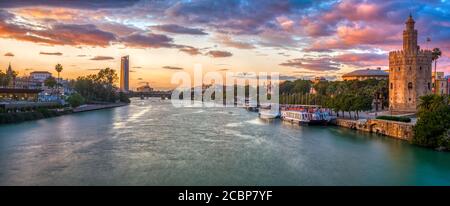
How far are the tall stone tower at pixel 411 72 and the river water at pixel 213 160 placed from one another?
12.5 metres

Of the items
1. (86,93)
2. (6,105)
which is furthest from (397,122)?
(86,93)

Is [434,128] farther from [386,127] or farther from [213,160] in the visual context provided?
[213,160]

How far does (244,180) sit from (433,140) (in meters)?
12.9

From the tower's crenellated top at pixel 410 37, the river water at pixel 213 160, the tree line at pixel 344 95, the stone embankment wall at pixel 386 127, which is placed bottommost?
the river water at pixel 213 160

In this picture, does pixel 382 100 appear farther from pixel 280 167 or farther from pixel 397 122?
pixel 280 167

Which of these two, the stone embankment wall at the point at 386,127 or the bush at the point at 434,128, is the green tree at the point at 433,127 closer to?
the bush at the point at 434,128

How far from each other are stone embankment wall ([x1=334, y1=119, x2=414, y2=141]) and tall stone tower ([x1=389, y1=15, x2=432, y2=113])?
6782mm

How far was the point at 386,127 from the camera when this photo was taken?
3019cm

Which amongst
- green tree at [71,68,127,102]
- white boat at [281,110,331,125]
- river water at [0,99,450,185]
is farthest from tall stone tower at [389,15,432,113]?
green tree at [71,68,127,102]

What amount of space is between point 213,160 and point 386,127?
16.1 m

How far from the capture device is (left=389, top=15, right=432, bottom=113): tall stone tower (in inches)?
1554

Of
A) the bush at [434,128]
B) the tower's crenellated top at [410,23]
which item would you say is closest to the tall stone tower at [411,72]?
the tower's crenellated top at [410,23]

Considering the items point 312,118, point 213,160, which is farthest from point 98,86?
point 213,160

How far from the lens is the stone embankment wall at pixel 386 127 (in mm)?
26969
